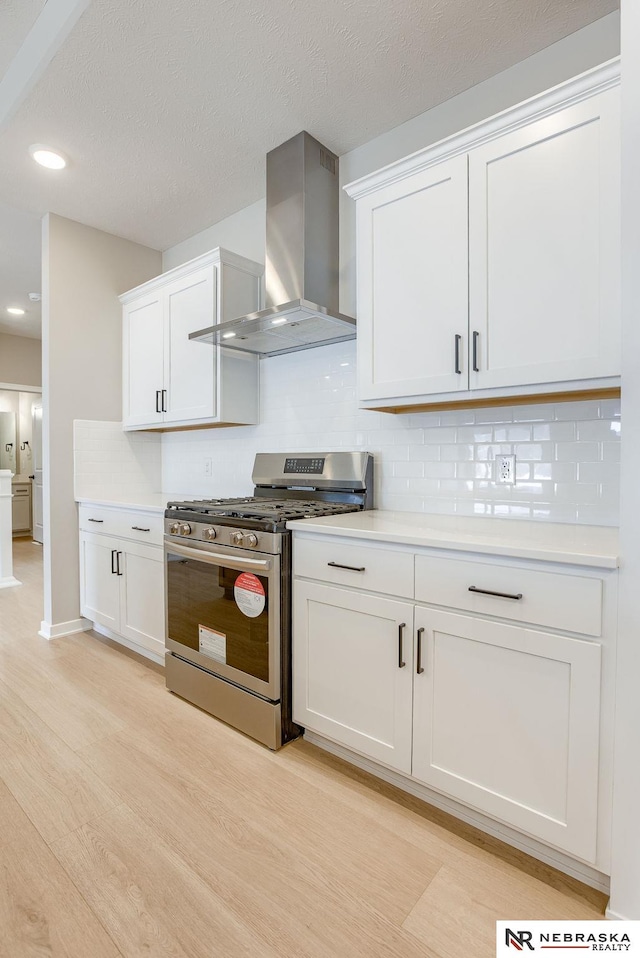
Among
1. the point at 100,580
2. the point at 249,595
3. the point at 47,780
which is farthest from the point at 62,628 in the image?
the point at 249,595

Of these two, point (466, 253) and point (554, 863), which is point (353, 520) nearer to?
point (466, 253)

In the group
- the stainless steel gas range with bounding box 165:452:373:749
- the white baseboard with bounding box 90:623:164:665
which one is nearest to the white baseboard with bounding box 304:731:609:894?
the stainless steel gas range with bounding box 165:452:373:749

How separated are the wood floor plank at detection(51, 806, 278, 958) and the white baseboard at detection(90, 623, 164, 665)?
3.97 ft

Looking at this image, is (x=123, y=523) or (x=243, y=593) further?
(x=123, y=523)

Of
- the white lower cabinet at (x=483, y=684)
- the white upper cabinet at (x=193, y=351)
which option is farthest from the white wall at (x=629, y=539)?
the white upper cabinet at (x=193, y=351)

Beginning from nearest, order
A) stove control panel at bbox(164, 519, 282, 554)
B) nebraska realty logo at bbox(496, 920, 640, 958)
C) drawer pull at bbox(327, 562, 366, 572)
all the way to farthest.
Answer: nebraska realty logo at bbox(496, 920, 640, 958), drawer pull at bbox(327, 562, 366, 572), stove control panel at bbox(164, 519, 282, 554)

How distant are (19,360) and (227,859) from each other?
7.14 m

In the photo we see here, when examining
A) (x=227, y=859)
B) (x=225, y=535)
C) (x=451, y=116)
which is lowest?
(x=227, y=859)

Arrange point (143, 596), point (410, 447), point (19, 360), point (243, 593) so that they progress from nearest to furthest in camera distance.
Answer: point (243, 593) → point (410, 447) → point (143, 596) → point (19, 360)

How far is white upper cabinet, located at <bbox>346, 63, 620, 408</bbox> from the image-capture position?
4.98 feet

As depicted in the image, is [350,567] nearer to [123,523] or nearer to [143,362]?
[123,523]

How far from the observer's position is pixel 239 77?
2.09 metres

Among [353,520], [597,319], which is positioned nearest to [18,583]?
[353,520]

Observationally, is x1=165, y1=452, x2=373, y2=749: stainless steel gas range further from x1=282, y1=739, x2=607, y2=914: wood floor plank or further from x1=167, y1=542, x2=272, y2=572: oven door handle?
x1=282, y1=739, x2=607, y2=914: wood floor plank
